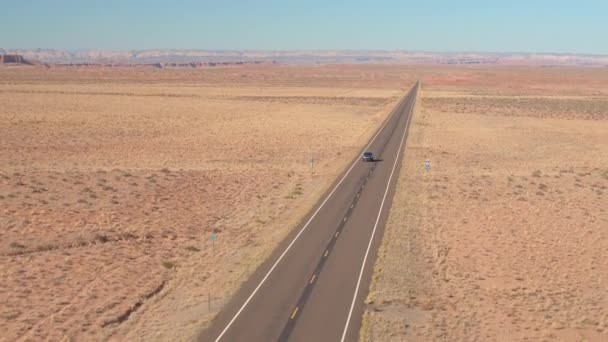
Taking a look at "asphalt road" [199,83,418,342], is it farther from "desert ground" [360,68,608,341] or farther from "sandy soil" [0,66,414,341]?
"sandy soil" [0,66,414,341]

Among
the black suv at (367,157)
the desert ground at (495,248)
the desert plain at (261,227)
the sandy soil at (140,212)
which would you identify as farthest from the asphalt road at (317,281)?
the black suv at (367,157)

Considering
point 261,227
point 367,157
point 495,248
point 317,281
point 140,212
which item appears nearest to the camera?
point 317,281

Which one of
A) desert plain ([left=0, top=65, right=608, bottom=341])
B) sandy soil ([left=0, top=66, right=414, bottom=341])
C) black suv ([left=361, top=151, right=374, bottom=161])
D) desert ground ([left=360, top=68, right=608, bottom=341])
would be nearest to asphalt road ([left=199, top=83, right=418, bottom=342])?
desert plain ([left=0, top=65, right=608, bottom=341])

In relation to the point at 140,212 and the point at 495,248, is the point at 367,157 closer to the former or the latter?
the point at 140,212

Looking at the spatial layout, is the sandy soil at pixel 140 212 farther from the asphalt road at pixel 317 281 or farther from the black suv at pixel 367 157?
the black suv at pixel 367 157

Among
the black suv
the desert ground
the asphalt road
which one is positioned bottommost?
the desert ground

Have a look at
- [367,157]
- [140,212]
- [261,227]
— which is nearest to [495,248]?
[261,227]
